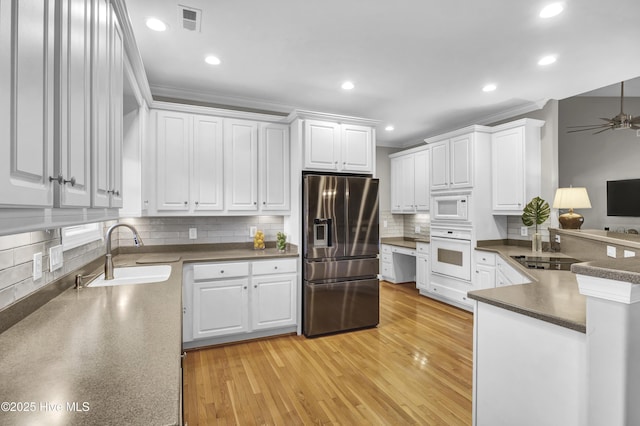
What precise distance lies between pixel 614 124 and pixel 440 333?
356 centimetres

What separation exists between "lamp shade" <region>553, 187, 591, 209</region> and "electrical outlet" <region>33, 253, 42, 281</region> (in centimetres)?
441

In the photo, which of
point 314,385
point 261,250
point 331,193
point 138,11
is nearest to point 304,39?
point 138,11

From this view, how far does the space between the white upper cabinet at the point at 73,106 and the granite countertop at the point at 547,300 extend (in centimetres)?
168

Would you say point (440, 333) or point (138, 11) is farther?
point (440, 333)

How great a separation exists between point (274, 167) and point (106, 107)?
2.39 metres

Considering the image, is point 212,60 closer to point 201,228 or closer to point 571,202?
point 201,228

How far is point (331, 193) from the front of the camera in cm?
347

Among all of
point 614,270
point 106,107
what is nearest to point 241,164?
point 106,107

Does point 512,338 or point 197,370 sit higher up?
point 512,338

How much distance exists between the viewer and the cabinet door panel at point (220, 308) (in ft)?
10.2

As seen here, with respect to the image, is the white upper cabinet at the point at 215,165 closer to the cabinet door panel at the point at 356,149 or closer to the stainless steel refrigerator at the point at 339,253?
the stainless steel refrigerator at the point at 339,253

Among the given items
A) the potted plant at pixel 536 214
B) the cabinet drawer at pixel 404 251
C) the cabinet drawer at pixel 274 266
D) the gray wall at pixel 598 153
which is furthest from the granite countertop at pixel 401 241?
the gray wall at pixel 598 153

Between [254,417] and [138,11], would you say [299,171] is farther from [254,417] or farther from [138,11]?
[254,417]

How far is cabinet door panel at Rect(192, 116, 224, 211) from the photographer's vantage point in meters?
3.36
